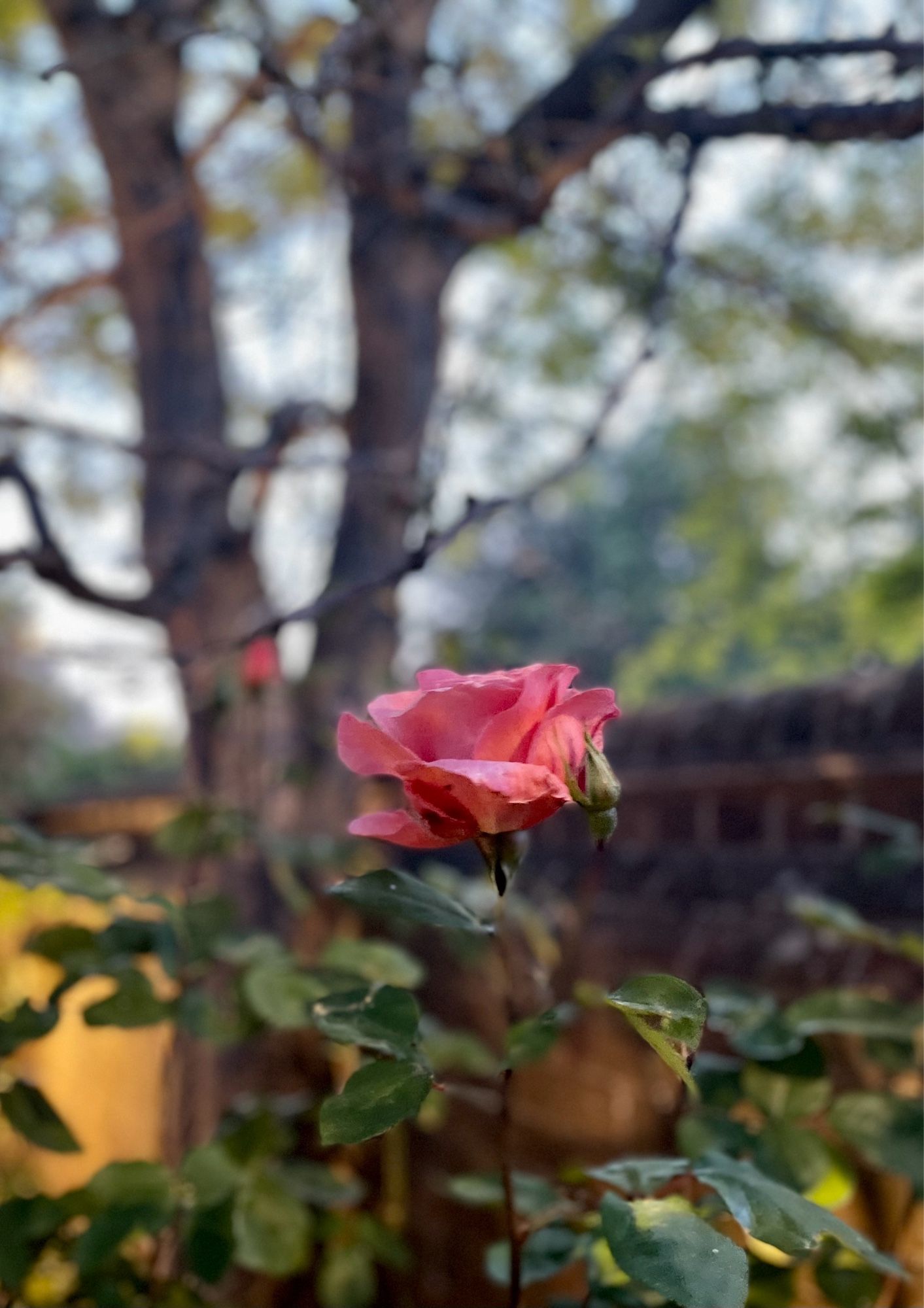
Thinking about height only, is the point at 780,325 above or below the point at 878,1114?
above

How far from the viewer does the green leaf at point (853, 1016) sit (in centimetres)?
89

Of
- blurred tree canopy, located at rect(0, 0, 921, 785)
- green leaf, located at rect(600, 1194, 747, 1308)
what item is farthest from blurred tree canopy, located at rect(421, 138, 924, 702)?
green leaf, located at rect(600, 1194, 747, 1308)

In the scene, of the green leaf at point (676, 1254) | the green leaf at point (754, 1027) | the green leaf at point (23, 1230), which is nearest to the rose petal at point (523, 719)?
the green leaf at point (676, 1254)

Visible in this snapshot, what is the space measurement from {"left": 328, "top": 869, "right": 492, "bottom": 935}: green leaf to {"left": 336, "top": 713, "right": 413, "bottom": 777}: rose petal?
77 mm

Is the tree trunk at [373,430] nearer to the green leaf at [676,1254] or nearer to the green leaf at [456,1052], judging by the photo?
the green leaf at [456,1052]

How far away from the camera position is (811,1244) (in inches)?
21.7

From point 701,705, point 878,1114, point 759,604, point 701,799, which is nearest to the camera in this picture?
point 878,1114

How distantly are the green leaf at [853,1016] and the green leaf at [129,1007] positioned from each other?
1.89 ft

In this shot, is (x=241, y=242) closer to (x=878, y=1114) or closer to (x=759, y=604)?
(x=759, y=604)

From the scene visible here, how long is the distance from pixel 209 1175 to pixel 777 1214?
1.73 ft

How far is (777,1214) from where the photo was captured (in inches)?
23.1

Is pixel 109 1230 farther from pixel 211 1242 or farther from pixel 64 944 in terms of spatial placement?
pixel 64 944

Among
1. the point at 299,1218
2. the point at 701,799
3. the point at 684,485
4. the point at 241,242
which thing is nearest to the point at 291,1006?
the point at 299,1218

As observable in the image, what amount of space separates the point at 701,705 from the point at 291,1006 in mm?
1599
